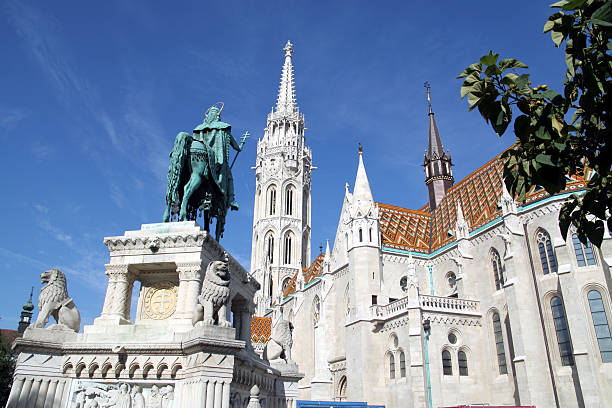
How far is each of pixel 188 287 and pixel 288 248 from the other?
169ft

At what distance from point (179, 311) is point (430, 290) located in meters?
26.1

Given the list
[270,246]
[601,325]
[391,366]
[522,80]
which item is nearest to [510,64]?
[522,80]

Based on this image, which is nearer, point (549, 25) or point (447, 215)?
point (549, 25)

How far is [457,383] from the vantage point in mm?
24625

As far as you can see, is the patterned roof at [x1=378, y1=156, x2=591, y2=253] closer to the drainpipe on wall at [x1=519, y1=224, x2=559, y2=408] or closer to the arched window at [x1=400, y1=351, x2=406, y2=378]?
the drainpipe on wall at [x1=519, y1=224, x2=559, y2=408]

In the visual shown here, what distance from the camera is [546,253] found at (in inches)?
976

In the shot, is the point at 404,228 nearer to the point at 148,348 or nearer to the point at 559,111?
the point at 148,348

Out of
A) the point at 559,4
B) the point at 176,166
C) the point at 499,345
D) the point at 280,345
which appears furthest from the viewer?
the point at 499,345

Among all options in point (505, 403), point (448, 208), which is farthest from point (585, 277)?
point (448, 208)

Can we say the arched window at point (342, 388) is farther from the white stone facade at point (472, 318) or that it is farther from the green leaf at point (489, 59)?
the green leaf at point (489, 59)

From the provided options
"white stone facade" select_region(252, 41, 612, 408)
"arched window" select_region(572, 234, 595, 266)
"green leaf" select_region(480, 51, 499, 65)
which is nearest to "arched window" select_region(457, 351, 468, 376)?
"white stone facade" select_region(252, 41, 612, 408)

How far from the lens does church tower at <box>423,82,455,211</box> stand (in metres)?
43.6

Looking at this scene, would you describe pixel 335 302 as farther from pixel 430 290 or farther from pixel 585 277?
pixel 585 277

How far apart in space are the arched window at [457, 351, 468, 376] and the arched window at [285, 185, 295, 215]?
38.7 metres
